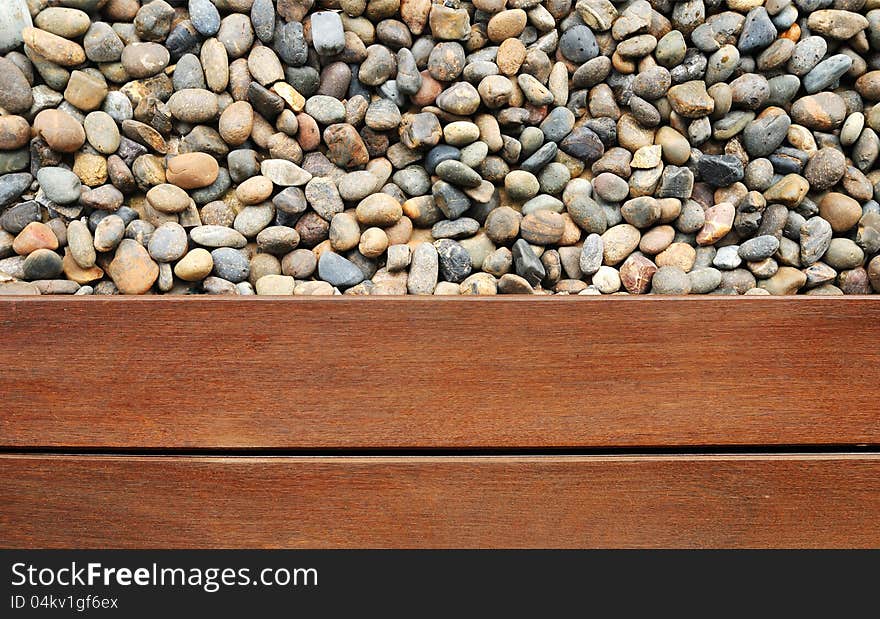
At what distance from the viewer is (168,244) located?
0.66m

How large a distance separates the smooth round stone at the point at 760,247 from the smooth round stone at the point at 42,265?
70 cm

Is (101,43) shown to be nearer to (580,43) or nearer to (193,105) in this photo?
(193,105)

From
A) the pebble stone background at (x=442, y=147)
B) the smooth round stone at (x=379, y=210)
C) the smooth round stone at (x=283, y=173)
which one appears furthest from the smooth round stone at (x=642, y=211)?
the smooth round stone at (x=283, y=173)

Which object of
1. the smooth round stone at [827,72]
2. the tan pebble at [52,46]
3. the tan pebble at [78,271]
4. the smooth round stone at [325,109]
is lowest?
the tan pebble at [78,271]

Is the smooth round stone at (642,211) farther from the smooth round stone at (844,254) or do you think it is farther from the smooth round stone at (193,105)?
the smooth round stone at (193,105)

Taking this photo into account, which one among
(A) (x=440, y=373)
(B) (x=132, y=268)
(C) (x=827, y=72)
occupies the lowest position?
(A) (x=440, y=373)

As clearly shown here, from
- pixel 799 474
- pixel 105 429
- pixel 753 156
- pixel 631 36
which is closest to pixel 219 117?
pixel 105 429

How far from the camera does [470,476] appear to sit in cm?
65

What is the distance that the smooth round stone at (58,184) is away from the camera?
26.0 inches

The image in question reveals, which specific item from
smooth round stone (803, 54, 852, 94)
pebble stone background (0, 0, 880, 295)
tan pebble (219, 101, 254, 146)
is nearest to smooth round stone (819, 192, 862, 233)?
pebble stone background (0, 0, 880, 295)

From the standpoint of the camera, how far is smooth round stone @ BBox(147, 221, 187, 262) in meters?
0.66

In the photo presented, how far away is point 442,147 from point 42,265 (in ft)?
1.37

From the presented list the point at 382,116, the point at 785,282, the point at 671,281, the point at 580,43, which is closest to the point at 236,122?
the point at 382,116

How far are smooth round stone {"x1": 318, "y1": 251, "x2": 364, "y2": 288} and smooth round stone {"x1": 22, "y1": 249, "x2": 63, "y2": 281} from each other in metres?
0.26
